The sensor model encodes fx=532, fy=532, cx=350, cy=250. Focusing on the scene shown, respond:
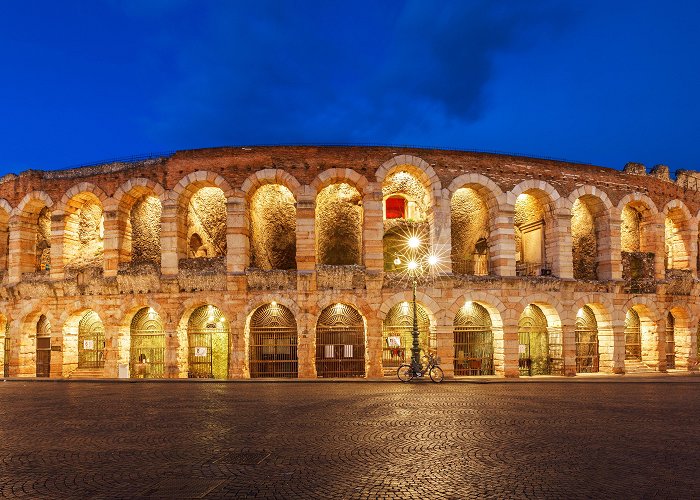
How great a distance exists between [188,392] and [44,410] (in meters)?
4.23

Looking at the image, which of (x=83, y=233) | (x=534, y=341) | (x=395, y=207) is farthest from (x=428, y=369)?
(x=83, y=233)

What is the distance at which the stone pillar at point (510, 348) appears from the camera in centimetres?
2081

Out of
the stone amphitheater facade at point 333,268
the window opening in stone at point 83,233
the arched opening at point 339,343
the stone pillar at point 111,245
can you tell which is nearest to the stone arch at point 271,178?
the stone amphitheater facade at point 333,268

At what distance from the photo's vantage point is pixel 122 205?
2172 centimetres

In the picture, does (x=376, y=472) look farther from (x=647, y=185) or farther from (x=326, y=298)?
(x=647, y=185)

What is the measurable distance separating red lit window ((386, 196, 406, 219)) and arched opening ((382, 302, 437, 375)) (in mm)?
4882

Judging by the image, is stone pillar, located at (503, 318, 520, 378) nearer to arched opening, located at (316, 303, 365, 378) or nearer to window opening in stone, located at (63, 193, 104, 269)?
arched opening, located at (316, 303, 365, 378)

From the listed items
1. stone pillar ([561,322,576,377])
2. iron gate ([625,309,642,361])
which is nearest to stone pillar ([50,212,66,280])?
stone pillar ([561,322,576,377])

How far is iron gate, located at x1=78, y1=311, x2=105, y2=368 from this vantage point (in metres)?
22.5

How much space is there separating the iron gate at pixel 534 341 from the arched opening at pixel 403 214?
217 inches

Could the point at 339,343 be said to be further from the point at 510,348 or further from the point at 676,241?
the point at 676,241

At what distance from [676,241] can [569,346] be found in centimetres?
879

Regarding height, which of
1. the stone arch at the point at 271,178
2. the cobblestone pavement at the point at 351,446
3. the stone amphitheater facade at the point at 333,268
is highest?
the stone arch at the point at 271,178

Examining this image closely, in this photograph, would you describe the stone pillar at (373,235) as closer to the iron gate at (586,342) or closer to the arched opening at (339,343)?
the arched opening at (339,343)
